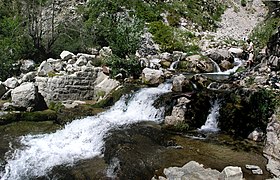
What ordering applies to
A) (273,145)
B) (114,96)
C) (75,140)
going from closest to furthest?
(273,145) → (75,140) → (114,96)

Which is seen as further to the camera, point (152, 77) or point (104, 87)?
point (152, 77)

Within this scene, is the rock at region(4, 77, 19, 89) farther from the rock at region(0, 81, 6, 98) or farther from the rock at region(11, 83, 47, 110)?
the rock at region(11, 83, 47, 110)

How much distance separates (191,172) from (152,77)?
9.39 m

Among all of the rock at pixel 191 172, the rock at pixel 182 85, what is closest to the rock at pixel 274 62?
the rock at pixel 182 85

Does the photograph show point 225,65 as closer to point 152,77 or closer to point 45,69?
point 152,77

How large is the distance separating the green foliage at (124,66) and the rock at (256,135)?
7865 millimetres

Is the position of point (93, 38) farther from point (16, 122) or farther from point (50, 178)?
point (50, 178)

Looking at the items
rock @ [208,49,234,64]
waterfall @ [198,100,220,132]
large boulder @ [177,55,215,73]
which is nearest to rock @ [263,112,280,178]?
waterfall @ [198,100,220,132]

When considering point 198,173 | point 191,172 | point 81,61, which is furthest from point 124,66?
point 198,173

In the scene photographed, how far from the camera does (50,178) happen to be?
9594mm

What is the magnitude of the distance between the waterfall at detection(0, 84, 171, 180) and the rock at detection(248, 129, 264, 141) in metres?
3.88

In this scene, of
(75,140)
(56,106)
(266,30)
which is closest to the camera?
(75,140)

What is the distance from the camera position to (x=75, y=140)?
1252cm

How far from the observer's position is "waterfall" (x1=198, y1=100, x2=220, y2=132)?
1400 centimetres
